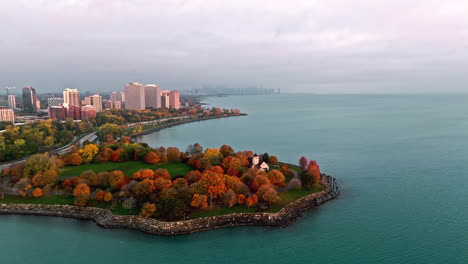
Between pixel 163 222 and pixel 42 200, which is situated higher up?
pixel 42 200

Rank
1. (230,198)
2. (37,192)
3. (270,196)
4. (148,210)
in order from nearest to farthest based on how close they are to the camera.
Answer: (148,210)
(230,198)
(270,196)
(37,192)

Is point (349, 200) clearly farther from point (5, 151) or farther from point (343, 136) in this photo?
point (5, 151)

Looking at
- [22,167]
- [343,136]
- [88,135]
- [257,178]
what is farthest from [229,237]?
[88,135]

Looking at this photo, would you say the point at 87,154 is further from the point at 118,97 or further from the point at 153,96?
the point at 118,97

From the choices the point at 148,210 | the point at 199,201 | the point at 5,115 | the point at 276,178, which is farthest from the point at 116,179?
the point at 5,115

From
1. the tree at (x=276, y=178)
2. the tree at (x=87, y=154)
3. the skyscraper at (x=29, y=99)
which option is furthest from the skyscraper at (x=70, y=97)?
the tree at (x=276, y=178)
